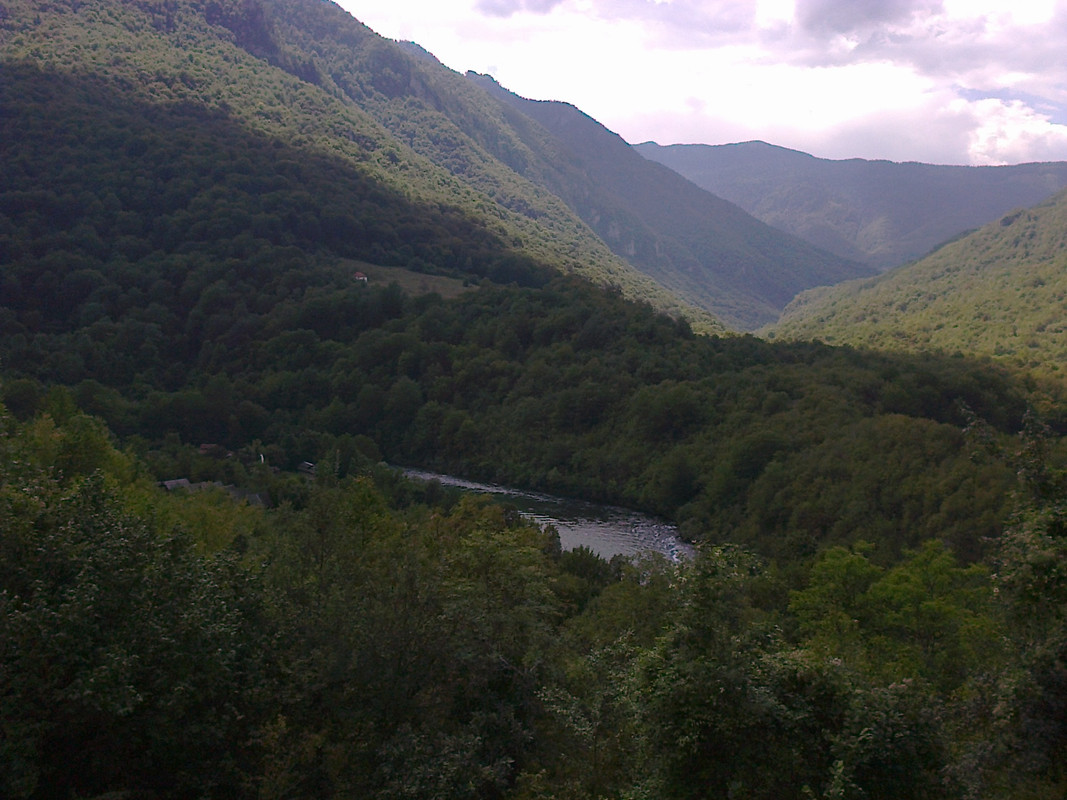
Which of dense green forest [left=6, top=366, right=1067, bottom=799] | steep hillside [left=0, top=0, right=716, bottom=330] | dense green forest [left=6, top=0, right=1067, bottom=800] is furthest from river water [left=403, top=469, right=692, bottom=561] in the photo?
steep hillside [left=0, top=0, right=716, bottom=330]

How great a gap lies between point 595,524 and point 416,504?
23968mm

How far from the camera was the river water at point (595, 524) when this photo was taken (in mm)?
67938

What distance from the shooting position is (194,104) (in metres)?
164

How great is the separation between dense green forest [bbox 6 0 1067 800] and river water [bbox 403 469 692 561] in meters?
2.82

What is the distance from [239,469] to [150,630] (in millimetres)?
56453

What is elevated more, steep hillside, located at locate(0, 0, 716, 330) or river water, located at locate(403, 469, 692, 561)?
steep hillside, located at locate(0, 0, 716, 330)

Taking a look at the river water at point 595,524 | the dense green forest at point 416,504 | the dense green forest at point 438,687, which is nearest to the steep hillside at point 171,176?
the dense green forest at point 416,504

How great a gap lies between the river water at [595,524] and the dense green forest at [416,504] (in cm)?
282

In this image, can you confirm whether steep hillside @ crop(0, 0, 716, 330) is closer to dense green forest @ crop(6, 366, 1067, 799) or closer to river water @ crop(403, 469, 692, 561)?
river water @ crop(403, 469, 692, 561)

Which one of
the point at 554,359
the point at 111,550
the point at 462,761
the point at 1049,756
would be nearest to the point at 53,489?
the point at 111,550

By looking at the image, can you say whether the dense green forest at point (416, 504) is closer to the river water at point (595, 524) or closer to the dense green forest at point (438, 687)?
the dense green forest at point (438, 687)

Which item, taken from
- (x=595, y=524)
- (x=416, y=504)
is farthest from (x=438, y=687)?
(x=595, y=524)

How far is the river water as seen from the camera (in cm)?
6794

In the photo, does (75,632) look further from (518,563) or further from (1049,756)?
(1049,756)
